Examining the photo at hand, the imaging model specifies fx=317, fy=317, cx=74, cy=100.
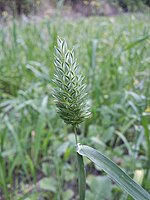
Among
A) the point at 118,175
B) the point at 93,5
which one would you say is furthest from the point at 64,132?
the point at 93,5

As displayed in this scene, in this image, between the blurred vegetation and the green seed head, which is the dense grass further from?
the blurred vegetation

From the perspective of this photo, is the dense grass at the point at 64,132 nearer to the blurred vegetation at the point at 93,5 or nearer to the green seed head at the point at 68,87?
the green seed head at the point at 68,87

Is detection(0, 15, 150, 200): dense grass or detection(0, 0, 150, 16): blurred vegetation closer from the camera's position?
detection(0, 15, 150, 200): dense grass

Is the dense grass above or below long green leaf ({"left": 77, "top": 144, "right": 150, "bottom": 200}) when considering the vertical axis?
below

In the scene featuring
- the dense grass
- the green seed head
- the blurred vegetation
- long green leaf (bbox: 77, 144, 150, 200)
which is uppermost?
the blurred vegetation

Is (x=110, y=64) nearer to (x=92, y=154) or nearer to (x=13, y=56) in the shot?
(x=13, y=56)

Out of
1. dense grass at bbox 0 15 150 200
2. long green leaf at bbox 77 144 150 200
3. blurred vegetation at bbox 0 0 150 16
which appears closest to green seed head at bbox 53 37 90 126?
long green leaf at bbox 77 144 150 200

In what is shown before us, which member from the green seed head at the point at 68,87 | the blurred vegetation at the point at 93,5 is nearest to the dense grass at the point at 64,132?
the green seed head at the point at 68,87

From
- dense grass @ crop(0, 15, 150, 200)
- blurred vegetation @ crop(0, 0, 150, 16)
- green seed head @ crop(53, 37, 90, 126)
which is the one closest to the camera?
green seed head @ crop(53, 37, 90, 126)
